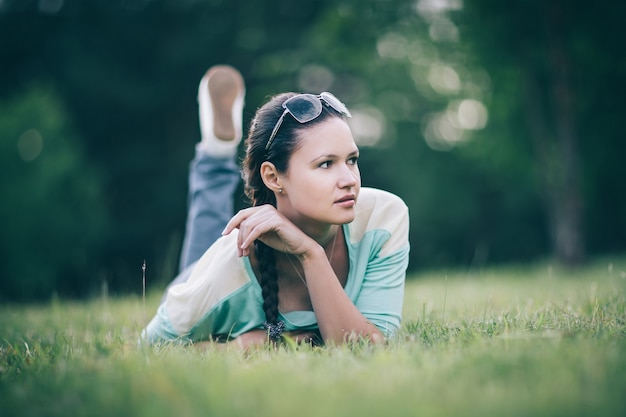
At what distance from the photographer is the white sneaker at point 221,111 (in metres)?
4.73

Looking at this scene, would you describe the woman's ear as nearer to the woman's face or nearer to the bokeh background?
the woman's face

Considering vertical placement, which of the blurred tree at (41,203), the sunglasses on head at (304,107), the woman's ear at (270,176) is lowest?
the blurred tree at (41,203)

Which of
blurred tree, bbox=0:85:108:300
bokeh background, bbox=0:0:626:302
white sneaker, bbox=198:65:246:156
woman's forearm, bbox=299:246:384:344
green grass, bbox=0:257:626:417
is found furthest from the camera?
blurred tree, bbox=0:85:108:300

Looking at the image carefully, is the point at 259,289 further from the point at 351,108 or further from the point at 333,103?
the point at 351,108

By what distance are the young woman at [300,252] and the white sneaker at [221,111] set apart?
1.43 m

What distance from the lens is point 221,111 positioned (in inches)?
190

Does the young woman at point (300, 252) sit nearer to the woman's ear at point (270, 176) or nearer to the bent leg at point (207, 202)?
the woman's ear at point (270, 176)

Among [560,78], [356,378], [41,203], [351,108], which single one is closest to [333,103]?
[356,378]

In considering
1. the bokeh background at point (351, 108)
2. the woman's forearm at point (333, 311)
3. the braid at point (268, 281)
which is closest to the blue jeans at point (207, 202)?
the braid at point (268, 281)

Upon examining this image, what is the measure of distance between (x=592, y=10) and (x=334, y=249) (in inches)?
324

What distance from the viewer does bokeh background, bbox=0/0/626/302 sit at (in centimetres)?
1004

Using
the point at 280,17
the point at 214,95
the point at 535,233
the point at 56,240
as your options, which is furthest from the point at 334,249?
the point at 535,233

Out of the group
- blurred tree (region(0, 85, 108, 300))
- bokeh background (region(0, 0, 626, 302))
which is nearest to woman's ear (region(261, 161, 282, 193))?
bokeh background (region(0, 0, 626, 302))

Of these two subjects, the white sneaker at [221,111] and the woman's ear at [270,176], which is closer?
the woman's ear at [270,176]
